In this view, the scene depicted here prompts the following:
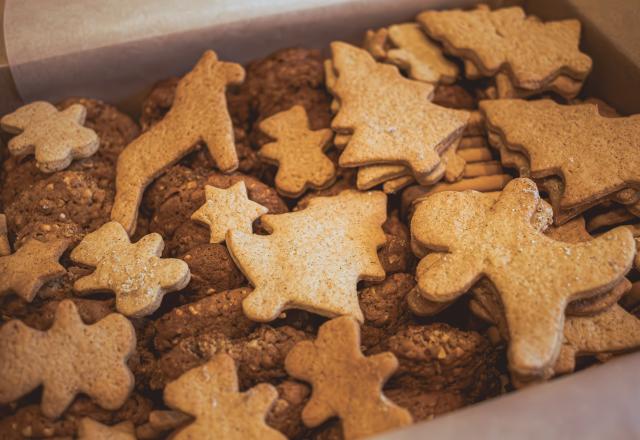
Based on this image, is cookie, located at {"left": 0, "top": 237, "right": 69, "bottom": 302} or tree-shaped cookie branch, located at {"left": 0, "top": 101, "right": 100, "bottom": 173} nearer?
cookie, located at {"left": 0, "top": 237, "right": 69, "bottom": 302}

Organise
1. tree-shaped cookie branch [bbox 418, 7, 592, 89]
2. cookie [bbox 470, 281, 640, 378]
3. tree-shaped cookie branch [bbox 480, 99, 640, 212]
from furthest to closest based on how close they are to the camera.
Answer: tree-shaped cookie branch [bbox 418, 7, 592, 89] < tree-shaped cookie branch [bbox 480, 99, 640, 212] < cookie [bbox 470, 281, 640, 378]

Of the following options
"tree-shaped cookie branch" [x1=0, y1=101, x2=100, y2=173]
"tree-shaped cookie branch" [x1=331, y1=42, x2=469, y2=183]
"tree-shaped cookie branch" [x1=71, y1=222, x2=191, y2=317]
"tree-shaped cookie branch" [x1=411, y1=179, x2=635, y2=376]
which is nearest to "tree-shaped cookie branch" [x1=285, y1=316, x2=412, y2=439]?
"tree-shaped cookie branch" [x1=411, y1=179, x2=635, y2=376]

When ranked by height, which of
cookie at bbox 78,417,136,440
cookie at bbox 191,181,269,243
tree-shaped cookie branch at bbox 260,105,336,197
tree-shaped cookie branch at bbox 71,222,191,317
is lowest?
cookie at bbox 78,417,136,440

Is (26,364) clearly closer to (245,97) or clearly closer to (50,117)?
(50,117)

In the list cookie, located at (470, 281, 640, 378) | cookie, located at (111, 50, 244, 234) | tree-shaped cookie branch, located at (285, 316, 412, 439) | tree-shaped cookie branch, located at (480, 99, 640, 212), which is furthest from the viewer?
cookie, located at (111, 50, 244, 234)

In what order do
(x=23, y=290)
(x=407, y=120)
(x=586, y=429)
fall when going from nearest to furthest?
(x=586, y=429)
(x=23, y=290)
(x=407, y=120)

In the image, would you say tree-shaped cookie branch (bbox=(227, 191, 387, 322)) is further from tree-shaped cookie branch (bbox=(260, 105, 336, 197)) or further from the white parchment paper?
the white parchment paper

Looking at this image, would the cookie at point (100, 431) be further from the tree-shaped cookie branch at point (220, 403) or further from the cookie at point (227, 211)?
the cookie at point (227, 211)

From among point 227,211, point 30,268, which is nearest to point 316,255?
point 227,211

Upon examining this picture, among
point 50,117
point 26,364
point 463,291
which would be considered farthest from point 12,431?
point 463,291
